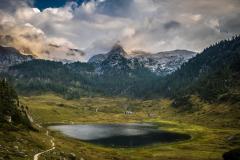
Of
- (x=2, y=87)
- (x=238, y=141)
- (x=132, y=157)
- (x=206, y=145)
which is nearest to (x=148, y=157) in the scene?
(x=132, y=157)

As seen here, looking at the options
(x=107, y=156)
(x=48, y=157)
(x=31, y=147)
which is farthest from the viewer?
(x=107, y=156)

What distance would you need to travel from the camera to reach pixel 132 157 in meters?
152

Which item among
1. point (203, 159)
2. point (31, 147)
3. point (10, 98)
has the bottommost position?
point (203, 159)

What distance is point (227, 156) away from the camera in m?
105

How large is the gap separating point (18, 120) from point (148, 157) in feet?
192

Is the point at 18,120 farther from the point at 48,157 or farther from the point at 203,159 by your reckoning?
the point at 203,159

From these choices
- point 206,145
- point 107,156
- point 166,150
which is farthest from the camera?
→ point 206,145

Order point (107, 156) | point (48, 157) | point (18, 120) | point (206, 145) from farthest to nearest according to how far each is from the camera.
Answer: point (206, 145)
point (18, 120)
point (107, 156)
point (48, 157)

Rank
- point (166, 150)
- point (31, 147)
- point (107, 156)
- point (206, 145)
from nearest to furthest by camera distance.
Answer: point (31, 147), point (107, 156), point (166, 150), point (206, 145)

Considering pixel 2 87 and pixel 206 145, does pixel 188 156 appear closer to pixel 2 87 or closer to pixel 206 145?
pixel 206 145

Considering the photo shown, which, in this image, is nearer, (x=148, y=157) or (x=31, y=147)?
(x=31, y=147)

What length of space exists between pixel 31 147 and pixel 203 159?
68612 mm

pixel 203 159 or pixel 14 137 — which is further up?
pixel 14 137

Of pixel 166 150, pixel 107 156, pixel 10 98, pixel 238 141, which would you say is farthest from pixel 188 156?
pixel 10 98
